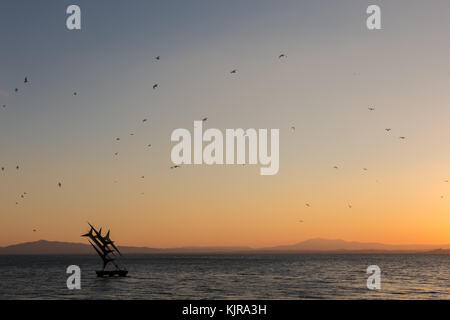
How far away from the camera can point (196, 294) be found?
6003 centimetres

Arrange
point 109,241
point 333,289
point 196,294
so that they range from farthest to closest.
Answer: point 109,241, point 333,289, point 196,294

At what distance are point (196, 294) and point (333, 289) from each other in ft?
62.4
